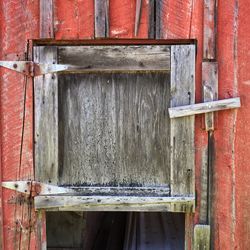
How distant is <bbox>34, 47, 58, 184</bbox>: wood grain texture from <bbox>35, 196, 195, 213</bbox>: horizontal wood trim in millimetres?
183

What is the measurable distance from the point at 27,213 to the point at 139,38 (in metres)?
1.78

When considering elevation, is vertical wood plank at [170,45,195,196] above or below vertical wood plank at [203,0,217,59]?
below

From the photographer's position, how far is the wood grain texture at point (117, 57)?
342cm

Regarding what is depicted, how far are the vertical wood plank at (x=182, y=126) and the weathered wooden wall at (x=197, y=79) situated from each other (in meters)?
0.07

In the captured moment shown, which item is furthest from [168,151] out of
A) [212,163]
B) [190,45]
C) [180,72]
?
[190,45]

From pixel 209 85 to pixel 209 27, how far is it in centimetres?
47

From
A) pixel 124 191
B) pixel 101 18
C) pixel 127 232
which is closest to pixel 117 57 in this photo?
pixel 101 18

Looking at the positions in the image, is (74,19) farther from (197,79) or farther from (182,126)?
(182,126)

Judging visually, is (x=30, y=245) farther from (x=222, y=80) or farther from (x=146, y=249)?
(x=222, y=80)

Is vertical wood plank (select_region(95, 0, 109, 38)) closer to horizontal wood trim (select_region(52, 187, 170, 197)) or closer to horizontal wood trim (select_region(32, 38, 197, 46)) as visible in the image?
horizontal wood trim (select_region(32, 38, 197, 46))

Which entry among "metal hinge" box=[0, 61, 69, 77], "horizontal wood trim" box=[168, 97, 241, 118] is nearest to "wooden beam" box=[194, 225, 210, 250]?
"horizontal wood trim" box=[168, 97, 241, 118]

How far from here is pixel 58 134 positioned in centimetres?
352

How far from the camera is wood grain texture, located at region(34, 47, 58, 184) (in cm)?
345

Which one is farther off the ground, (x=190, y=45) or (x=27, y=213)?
(x=190, y=45)
